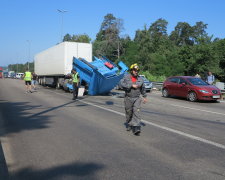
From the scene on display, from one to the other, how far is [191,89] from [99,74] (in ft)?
17.2

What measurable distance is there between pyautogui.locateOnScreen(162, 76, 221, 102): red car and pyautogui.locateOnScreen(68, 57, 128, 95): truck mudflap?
3.08 m

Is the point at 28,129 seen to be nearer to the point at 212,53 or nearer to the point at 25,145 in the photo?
the point at 25,145

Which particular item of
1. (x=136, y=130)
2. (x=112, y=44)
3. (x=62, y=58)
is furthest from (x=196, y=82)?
(x=112, y=44)

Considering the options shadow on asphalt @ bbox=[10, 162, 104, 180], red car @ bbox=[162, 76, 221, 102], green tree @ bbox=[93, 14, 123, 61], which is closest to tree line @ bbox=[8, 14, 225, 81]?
green tree @ bbox=[93, 14, 123, 61]

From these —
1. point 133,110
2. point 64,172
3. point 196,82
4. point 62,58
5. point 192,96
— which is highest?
point 62,58

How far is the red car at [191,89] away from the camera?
597 inches

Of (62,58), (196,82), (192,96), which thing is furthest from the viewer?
(62,58)

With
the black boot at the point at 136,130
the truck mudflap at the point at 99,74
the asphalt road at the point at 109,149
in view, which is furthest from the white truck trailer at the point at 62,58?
the black boot at the point at 136,130

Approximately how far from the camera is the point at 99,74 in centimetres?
1631

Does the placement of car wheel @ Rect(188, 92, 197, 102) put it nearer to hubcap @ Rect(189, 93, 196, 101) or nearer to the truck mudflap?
hubcap @ Rect(189, 93, 196, 101)

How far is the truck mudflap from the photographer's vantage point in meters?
16.5

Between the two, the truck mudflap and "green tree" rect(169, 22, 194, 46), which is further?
"green tree" rect(169, 22, 194, 46)

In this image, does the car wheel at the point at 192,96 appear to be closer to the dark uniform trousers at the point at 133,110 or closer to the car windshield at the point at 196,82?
the car windshield at the point at 196,82

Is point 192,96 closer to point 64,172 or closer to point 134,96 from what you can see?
point 134,96
